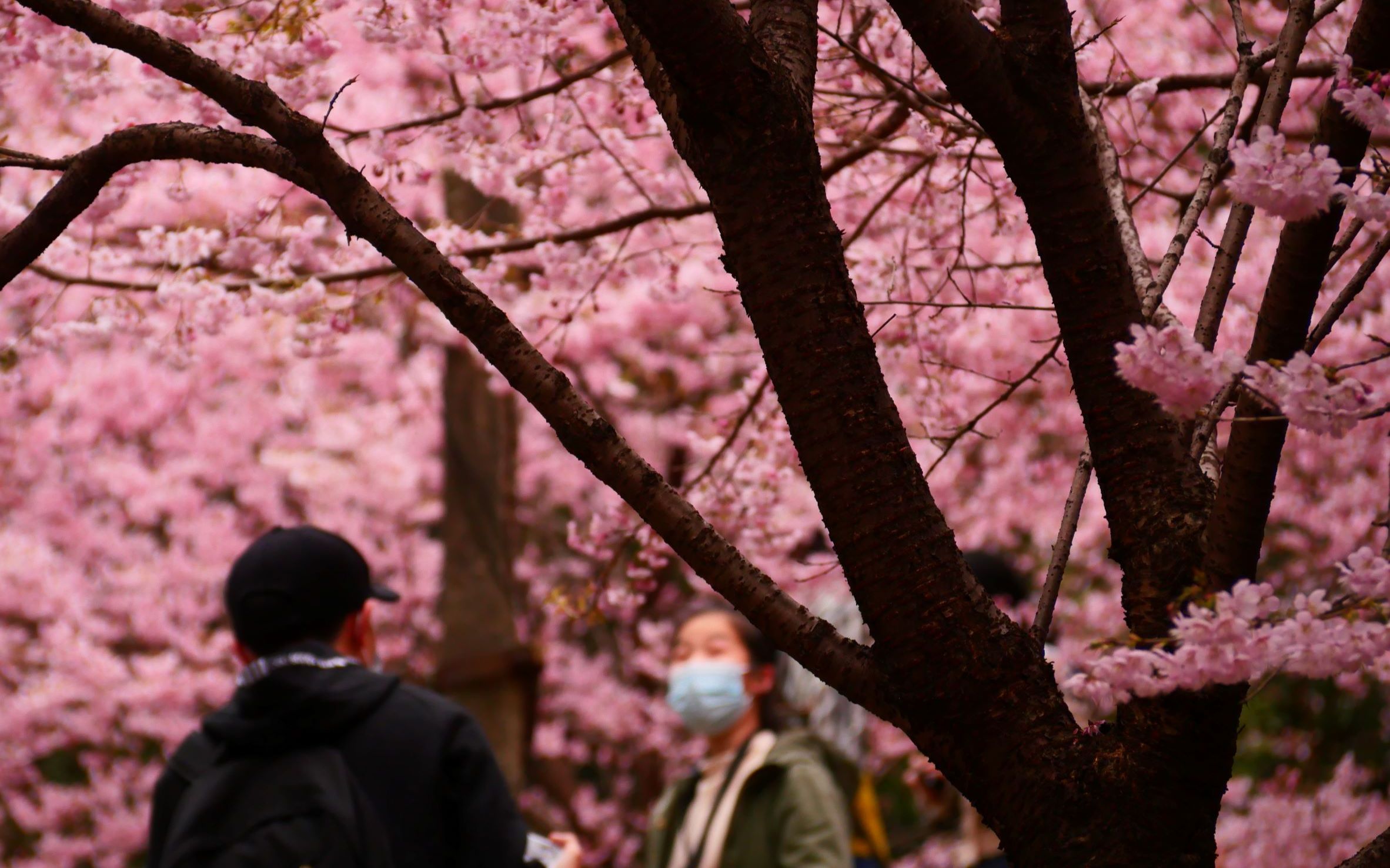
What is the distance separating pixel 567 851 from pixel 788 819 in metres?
0.76

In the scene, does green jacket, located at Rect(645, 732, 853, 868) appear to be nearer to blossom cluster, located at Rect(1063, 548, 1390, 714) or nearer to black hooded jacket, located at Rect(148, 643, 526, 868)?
black hooded jacket, located at Rect(148, 643, 526, 868)

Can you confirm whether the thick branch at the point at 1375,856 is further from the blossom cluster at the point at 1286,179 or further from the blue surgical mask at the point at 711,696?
the blue surgical mask at the point at 711,696

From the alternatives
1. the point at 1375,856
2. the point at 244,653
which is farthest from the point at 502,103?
the point at 1375,856

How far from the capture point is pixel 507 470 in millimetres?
6902

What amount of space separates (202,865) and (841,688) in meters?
1.30

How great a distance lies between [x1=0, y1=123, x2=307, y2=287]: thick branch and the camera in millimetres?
1718

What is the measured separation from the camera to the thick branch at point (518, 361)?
5.41 ft

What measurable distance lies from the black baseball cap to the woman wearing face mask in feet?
3.53

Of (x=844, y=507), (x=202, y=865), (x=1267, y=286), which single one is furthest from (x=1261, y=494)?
(x=202, y=865)

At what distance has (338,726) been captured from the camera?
2404mm

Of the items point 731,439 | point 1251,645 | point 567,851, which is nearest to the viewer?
point 1251,645

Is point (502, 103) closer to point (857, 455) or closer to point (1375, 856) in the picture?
point (857, 455)

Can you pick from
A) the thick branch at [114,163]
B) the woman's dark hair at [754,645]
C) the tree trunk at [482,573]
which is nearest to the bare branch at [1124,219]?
the thick branch at [114,163]

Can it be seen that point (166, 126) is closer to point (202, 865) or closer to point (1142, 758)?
point (202, 865)
